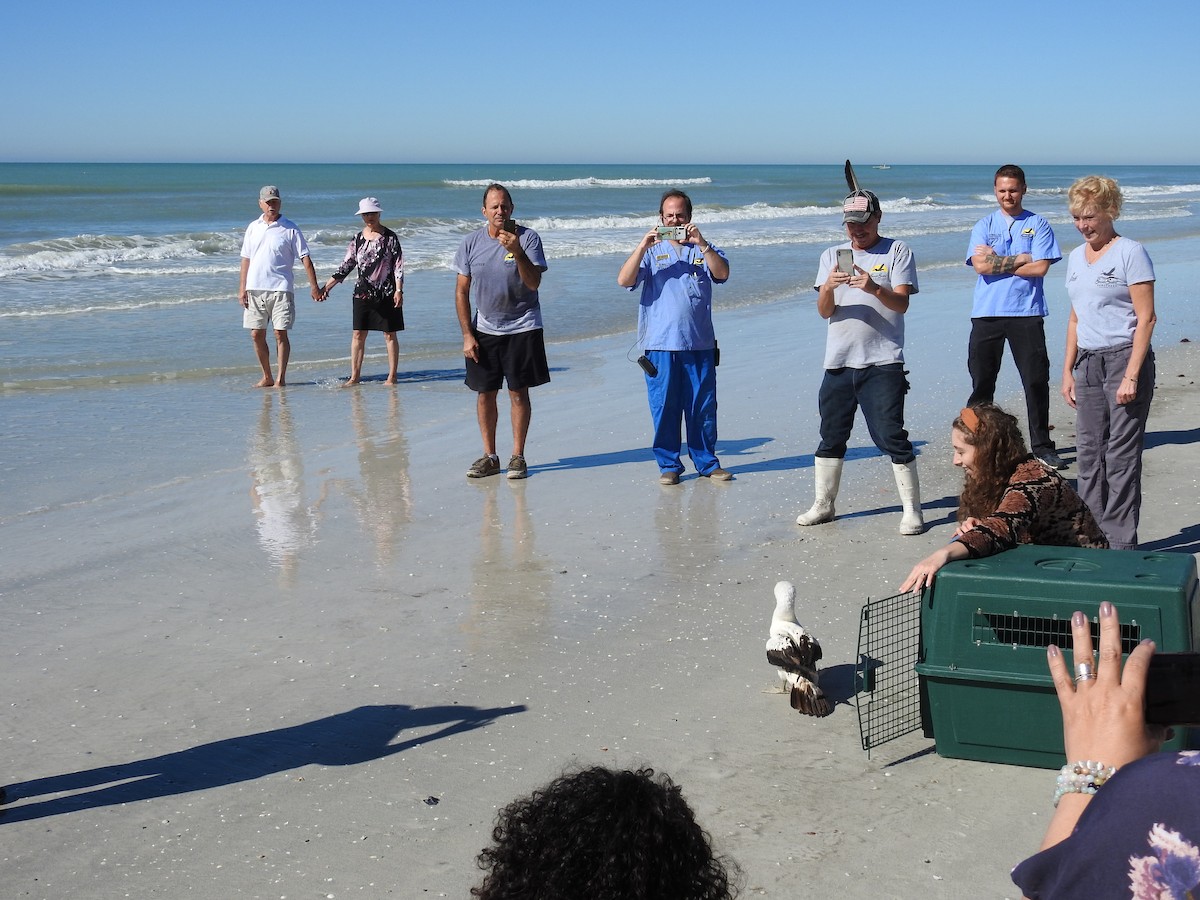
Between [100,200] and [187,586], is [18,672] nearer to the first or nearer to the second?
[187,586]

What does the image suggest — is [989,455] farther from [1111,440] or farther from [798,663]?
[1111,440]

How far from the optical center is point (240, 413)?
1048 cm

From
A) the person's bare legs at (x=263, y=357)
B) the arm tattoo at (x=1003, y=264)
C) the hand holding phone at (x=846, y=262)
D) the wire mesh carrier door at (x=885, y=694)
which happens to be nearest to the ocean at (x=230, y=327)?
the person's bare legs at (x=263, y=357)

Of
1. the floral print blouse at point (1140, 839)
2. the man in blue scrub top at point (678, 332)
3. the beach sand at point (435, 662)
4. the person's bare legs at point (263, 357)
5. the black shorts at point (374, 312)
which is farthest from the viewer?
the black shorts at point (374, 312)

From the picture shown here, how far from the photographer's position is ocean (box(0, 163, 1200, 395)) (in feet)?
44.7

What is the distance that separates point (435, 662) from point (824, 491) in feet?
8.48

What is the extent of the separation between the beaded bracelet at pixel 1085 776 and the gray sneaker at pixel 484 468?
6.49 metres

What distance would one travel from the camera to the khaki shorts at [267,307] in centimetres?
1177

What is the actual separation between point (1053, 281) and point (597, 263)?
8.66 m

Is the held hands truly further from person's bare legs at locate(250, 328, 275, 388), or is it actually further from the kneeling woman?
person's bare legs at locate(250, 328, 275, 388)

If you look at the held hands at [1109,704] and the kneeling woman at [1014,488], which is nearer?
the held hands at [1109,704]

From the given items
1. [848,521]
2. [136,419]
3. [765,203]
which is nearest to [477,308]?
[848,521]

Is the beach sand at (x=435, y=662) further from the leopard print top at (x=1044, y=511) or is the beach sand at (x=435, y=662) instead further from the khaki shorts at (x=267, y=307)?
the khaki shorts at (x=267, y=307)

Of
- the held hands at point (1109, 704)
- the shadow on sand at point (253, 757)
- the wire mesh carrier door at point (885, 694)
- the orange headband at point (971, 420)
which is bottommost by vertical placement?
the shadow on sand at point (253, 757)
